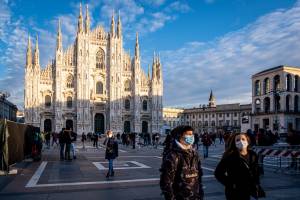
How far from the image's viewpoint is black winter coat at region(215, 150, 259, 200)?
4656 mm

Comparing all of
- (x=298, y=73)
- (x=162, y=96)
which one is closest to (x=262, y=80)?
(x=298, y=73)

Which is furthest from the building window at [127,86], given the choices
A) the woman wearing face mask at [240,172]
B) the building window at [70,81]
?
the woman wearing face mask at [240,172]

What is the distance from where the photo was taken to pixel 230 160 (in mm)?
4738

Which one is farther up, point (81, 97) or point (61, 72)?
point (61, 72)

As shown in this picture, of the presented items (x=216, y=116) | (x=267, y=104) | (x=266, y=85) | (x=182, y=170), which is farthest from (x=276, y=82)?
(x=182, y=170)

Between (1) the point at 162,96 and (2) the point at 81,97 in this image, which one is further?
(1) the point at 162,96

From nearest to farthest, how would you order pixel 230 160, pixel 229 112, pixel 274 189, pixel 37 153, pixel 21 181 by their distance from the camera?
pixel 230 160, pixel 274 189, pixel 21 181, pixel 37 153, pixel 229 112

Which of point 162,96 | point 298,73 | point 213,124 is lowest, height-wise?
point 213,124

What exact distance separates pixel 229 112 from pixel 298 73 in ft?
131

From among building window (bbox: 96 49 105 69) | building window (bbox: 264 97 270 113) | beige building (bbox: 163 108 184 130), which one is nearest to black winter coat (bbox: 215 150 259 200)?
building window (bbox: 96 49 105 69)

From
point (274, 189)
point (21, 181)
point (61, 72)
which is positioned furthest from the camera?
point (61, 72)

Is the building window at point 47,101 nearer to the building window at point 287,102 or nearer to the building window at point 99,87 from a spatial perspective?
the building window at point 99,87

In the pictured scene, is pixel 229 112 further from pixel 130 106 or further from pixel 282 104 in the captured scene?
pixel 130 106

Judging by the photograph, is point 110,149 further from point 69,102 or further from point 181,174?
point 69,102
